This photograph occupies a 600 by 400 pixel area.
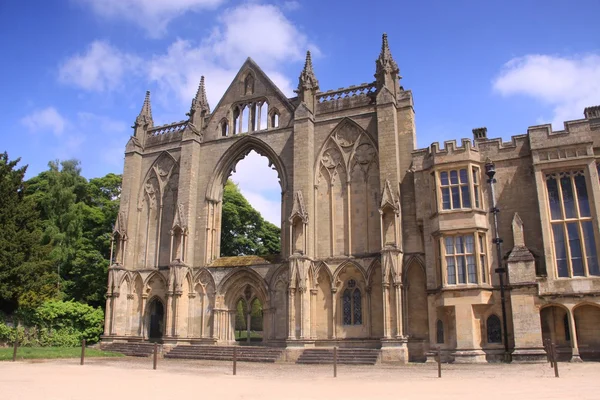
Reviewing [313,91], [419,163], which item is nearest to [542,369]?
[419,163]

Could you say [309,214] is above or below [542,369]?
above

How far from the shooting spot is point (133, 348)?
27750 mm

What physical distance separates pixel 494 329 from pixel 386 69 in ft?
45.7

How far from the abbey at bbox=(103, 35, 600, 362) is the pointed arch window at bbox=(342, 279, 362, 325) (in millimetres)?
71

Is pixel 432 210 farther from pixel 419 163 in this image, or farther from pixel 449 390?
pixel 449 390

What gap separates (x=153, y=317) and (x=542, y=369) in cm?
2200

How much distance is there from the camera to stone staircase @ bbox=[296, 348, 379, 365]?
22391 mm

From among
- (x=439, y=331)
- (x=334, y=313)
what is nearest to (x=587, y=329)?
(x=439, y=331)

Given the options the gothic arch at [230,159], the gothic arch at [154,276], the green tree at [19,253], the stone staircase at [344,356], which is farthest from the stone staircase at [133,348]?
the gothic arch at [230,159]

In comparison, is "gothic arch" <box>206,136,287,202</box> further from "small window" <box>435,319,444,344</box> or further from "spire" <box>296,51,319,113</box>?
"small window" <box>435,319,444,344</box>

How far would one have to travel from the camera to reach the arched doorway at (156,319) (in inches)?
1216

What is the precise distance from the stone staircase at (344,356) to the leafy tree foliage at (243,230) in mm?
20805

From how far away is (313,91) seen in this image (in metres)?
29.4

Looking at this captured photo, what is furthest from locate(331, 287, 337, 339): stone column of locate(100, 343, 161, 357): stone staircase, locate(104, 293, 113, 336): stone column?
locate(104, 293, 113, 336): stone column
